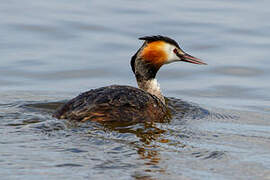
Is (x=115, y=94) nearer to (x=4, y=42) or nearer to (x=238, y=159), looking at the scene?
(x=238, y=159)

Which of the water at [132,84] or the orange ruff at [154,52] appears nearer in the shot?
the water at [132,84]

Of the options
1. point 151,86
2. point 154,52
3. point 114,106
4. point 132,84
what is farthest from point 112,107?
point 132,84

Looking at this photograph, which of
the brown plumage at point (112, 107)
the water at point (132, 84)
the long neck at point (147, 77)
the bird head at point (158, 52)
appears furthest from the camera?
the long neck at point (147, 77)

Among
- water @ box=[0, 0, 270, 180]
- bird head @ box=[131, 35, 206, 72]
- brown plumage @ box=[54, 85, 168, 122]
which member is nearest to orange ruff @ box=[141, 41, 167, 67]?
bird head @ box=[131, 35, 206, 72]

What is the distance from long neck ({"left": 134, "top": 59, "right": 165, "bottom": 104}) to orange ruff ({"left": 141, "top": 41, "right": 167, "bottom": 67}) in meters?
0.13

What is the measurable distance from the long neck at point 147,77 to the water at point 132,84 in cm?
44

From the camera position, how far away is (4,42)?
13219 millimetres

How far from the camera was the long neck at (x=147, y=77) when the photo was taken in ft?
31.1

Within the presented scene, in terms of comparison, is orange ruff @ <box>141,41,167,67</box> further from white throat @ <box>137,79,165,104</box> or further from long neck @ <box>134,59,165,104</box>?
white throat @ <box>137,79,165,104</box>

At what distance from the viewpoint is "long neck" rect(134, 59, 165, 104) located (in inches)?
373

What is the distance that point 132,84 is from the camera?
11.3m

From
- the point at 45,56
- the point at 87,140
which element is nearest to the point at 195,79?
the point at 45,56

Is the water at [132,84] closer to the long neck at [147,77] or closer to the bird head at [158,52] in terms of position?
the long neck at [147,77]

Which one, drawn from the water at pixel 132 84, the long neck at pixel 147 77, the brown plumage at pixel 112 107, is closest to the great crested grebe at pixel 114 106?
the brown plumage at pixel 112 107
